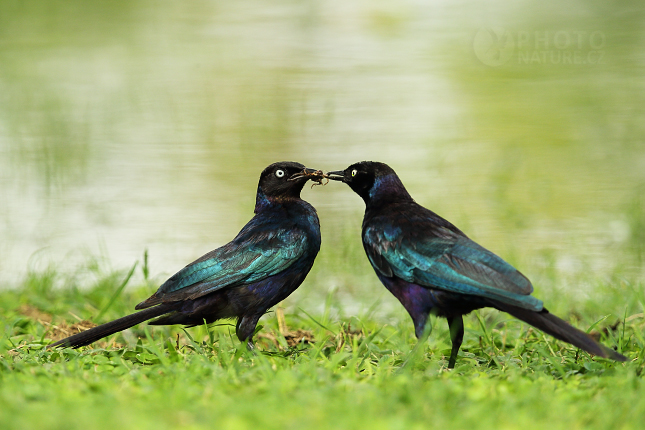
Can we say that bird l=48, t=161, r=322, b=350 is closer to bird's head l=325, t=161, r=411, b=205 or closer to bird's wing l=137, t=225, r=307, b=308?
bird's wing l=137, t=225, r=307, b=308

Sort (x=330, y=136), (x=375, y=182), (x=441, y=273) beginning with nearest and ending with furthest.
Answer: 1. (x=441, y=273)
2. (x=375, y=182)
3. (x=330, y=136)

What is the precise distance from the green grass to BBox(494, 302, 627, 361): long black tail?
0.16 metres

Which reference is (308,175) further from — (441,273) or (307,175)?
(441,273)

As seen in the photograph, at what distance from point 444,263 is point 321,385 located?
1134mm

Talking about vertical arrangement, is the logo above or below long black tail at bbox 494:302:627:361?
above

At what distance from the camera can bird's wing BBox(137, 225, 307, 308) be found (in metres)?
4.34

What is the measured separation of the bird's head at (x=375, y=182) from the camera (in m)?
4.75

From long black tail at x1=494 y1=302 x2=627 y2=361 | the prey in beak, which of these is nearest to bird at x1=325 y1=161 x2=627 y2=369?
long black tail at x1=494 y1=302 x2=627 y2=361

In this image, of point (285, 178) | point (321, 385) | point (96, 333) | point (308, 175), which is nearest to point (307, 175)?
point (308, 175)

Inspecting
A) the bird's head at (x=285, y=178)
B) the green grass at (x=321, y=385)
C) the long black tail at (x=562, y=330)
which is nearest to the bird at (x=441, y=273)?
the long black tail at (x=562, y=330)

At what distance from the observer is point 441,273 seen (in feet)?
12.8

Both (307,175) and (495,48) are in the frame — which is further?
(495,48)

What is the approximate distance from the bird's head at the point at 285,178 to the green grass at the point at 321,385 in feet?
3.57

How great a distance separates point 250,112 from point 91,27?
344 cm
